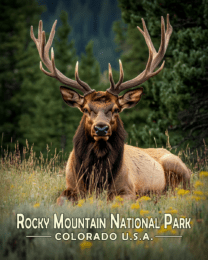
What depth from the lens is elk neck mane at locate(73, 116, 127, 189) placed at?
455cm

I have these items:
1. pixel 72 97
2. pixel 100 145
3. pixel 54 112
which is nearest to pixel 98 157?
pixel 100 145

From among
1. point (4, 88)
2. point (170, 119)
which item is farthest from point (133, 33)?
point (170, 119)

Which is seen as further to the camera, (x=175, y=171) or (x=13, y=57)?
(x=13, y=57)

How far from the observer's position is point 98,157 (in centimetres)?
457

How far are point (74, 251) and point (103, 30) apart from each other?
83.4 metres

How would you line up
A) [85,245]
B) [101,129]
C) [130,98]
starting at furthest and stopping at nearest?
[130,98] < [101,129] < [85,245]

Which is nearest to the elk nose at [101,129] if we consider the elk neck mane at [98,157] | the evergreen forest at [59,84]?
the elk neck mane at [98,157]

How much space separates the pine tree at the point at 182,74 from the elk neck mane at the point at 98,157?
4.48 m

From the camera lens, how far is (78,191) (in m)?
4.51

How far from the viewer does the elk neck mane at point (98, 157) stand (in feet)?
14.9

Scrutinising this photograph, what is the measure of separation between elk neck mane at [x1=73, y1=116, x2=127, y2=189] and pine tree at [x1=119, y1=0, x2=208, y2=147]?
176 inches

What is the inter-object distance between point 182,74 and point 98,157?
4.85m

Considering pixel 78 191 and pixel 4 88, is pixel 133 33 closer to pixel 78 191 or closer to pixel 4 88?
pixel 4 88

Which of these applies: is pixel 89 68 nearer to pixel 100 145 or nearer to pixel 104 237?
pixel 100 145
